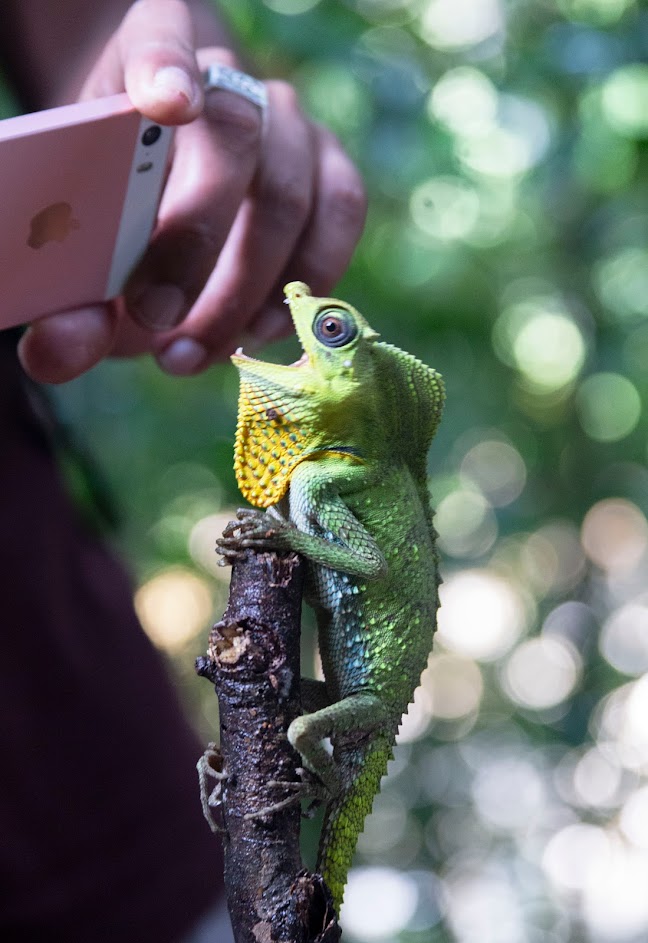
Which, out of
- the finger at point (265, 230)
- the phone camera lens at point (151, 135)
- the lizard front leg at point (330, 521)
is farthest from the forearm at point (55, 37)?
the lizard front leg at point (330, 521)

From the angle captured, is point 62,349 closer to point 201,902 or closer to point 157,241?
point 157,241

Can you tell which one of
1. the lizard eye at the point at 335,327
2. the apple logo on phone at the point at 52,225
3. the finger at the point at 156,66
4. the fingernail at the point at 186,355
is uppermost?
the finger at the point at 156,66

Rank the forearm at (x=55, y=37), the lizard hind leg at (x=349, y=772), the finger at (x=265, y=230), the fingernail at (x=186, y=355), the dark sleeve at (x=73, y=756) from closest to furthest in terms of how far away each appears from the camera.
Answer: the lizard hind leg at (x=349, y=772) → the finger at (x=265, y=230) → the fingernail at (x=186, y=355) → the forearm at (x=55, y=37) → the dark sleeve at (x=73, y=756)

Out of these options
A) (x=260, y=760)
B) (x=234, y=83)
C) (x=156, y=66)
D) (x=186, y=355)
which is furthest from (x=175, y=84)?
(x=260, y=760)

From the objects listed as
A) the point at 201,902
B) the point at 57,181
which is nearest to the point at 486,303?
the point at 201,902

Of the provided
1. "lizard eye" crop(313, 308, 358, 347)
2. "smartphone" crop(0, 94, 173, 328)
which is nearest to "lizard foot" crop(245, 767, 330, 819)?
"lizard eye" crop(313, 308, 358, 347)

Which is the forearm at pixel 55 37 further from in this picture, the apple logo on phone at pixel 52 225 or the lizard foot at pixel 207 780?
the lizard foot at pixel 207 780

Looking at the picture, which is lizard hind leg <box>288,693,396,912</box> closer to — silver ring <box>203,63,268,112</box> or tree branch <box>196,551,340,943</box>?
tree branch <box>196,551,340,943</box>
